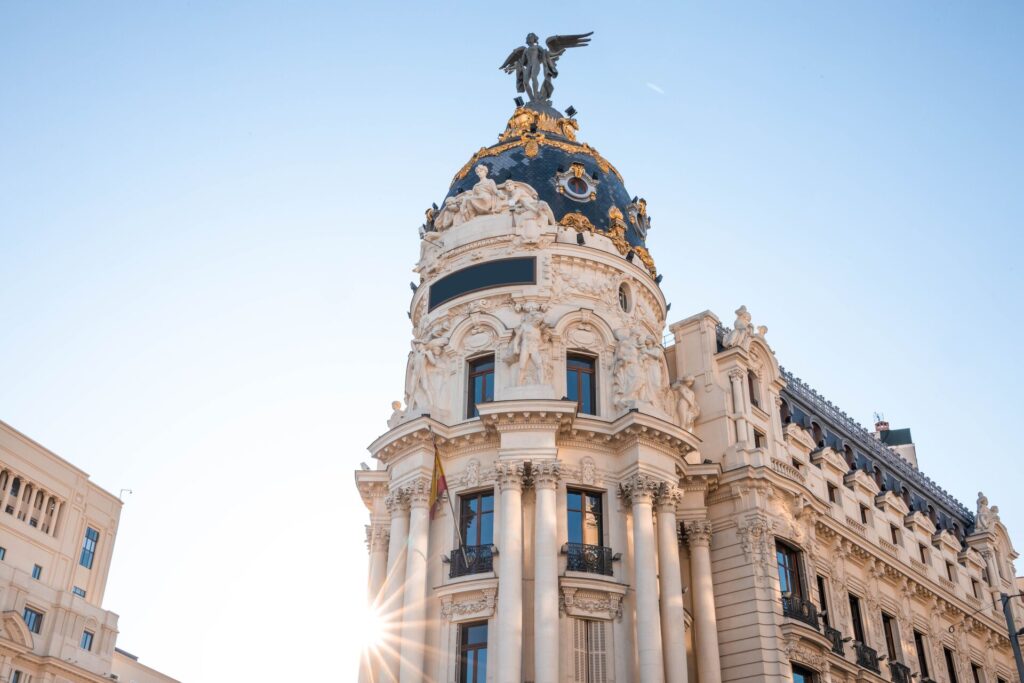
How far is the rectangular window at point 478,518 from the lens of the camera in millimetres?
38156

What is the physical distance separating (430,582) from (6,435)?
1397 inches

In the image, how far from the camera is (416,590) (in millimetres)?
37125

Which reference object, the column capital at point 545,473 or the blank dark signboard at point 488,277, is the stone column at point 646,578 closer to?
the column capital at point 545,473

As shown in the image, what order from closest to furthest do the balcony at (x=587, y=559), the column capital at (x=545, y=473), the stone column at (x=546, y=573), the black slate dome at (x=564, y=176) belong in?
the stone column at (x=546, y=573) < the balcony at (x=587, y=559) < the column capital at (x=545, y=473) < the black slate dome at (x=564, y=176)

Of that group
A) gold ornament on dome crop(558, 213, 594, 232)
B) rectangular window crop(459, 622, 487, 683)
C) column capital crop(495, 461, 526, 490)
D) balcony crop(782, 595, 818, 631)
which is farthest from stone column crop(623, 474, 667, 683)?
gold ornament on dome crop(558, 213, 594, 232)

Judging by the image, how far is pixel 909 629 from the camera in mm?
47656

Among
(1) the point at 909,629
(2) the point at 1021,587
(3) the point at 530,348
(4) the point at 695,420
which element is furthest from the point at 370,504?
(2) the point at 1021,587

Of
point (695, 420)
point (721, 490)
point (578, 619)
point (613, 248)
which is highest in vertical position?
point (613, 248)

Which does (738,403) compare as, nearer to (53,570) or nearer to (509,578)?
(509,578)

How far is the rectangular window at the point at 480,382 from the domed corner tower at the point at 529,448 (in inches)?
3.2

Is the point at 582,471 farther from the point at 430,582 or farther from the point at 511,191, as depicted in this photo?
the point at 511,191

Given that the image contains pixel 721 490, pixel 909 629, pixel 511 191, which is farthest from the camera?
pixel 909 629

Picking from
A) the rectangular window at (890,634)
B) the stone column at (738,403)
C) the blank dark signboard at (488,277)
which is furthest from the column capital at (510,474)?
the rectangular window at (890,634)

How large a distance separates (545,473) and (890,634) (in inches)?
775
